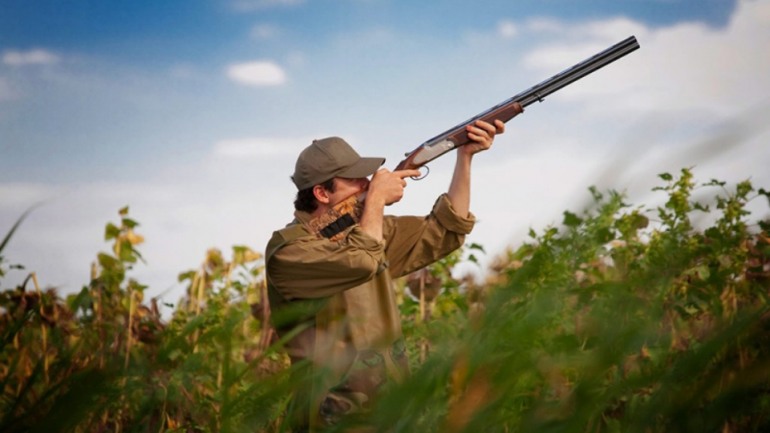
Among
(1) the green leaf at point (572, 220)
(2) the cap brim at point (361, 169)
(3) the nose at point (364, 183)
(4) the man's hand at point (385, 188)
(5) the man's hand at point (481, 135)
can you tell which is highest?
(5) the man's hand at point (481, 135)

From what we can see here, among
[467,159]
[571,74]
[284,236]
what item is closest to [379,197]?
[284,236]

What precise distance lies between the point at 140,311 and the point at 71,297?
92cm

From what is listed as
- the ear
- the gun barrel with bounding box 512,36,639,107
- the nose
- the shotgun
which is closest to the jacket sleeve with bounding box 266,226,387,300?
the shotgun

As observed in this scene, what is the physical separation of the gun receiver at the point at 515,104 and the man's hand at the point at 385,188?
1.86 ft

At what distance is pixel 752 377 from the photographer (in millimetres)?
1371

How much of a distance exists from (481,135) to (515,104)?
22.5 inches

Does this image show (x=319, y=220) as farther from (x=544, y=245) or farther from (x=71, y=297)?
(x=71, y=297)

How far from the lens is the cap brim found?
4.32m

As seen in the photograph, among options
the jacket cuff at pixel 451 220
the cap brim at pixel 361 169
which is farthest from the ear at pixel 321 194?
the jacket cuff at pixel 451 220

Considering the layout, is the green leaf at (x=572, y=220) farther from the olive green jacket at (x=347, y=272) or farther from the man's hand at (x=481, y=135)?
the man's hand at (x=481, y=135)

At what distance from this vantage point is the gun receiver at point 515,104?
16.1ft

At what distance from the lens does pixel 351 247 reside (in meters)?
3.82

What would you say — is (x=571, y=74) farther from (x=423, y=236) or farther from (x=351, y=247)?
(x=351, y=247)

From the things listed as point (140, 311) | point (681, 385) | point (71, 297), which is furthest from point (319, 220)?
point (71, 297)
